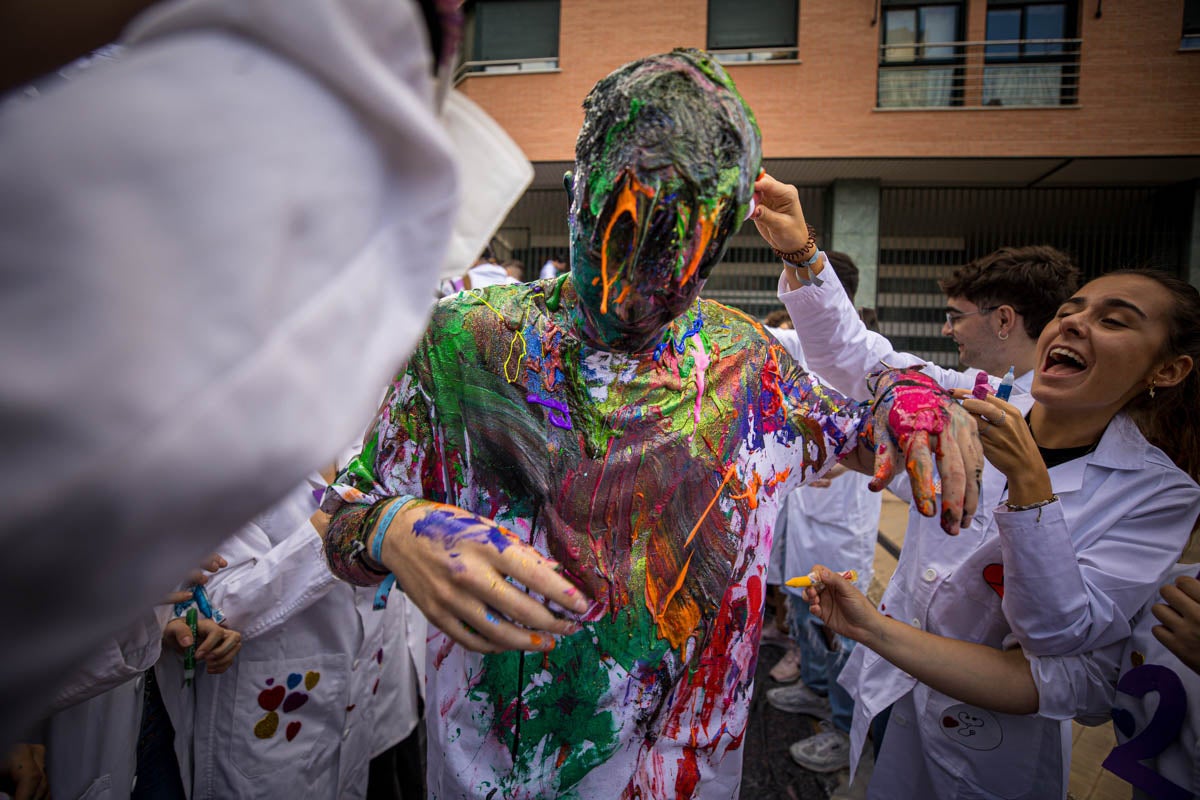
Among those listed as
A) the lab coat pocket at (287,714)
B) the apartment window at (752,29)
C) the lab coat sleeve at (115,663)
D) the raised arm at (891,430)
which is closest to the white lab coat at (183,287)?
the raised arm at (891,430)

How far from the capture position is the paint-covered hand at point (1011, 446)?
58.0 inches

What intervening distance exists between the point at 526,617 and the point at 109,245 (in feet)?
1.95

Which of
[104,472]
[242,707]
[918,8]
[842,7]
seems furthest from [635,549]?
[918,8]

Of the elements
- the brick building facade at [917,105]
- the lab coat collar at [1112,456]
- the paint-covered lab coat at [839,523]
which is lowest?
the paint-covered lab coat at [839,523]

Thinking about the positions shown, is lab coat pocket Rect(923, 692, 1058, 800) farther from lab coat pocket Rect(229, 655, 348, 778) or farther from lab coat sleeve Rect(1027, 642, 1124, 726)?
lab coat pocket Rect(229, 655, 348, 778)

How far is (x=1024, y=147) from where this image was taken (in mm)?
10734

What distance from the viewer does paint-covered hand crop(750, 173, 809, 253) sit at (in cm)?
192

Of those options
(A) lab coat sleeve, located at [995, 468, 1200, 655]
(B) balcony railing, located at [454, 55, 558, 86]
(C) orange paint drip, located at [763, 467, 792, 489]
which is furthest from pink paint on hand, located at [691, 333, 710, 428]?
(B) balcony railing, located at [454, 55, 558, 86]

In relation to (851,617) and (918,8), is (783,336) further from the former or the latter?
(918,8)

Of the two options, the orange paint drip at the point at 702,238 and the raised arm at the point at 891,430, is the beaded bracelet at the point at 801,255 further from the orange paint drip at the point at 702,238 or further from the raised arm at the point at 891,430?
the orange paint drip at the point at 702,238

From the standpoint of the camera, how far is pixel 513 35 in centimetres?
1178

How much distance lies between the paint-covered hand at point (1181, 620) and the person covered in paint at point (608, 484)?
2.86ft

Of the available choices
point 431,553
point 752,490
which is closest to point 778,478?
point 752,490

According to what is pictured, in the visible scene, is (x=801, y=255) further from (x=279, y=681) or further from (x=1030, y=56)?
(x=1030, y=56)
